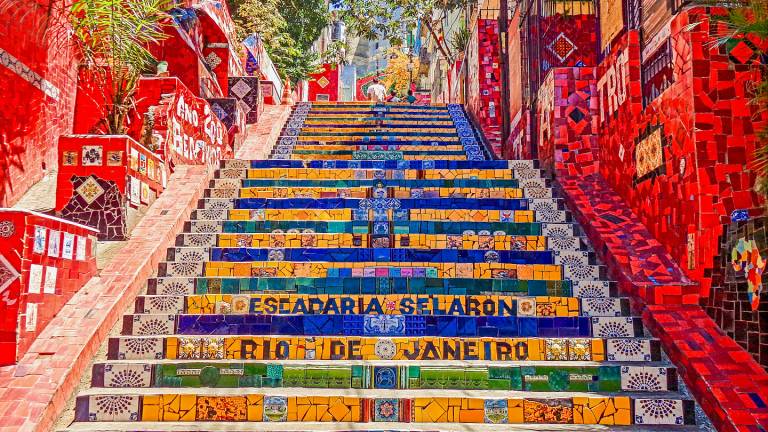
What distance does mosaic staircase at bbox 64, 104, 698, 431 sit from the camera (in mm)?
3721

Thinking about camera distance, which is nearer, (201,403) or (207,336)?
(201,403)

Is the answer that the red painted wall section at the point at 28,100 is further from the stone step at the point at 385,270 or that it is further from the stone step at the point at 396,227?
the stone step at the point at 385,270

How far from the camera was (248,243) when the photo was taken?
18.3 ft

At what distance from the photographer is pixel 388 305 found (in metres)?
4.61

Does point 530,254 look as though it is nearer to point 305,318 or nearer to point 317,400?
point 305,318

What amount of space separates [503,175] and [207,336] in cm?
377

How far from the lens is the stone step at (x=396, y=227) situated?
5.70m

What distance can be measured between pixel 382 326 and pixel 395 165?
11.1 feet

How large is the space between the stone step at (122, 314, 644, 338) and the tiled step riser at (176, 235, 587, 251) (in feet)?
3.81

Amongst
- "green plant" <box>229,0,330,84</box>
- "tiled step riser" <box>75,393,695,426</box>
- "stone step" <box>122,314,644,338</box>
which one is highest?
"green plant" <box>229,0,330,84</box>

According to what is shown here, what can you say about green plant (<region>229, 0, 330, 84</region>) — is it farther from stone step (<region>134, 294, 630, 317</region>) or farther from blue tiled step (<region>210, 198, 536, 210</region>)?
stone step (<region>134, 294, 630, 317</region>)

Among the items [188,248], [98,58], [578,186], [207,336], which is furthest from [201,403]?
[98,58]

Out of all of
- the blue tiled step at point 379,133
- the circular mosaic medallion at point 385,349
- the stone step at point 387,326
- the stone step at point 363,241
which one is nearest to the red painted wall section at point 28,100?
the stone step at point 363,241

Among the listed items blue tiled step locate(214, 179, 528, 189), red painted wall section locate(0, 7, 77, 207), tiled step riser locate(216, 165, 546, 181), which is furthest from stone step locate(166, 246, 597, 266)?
red painted wall section locate(0, 7, 77, 207)
